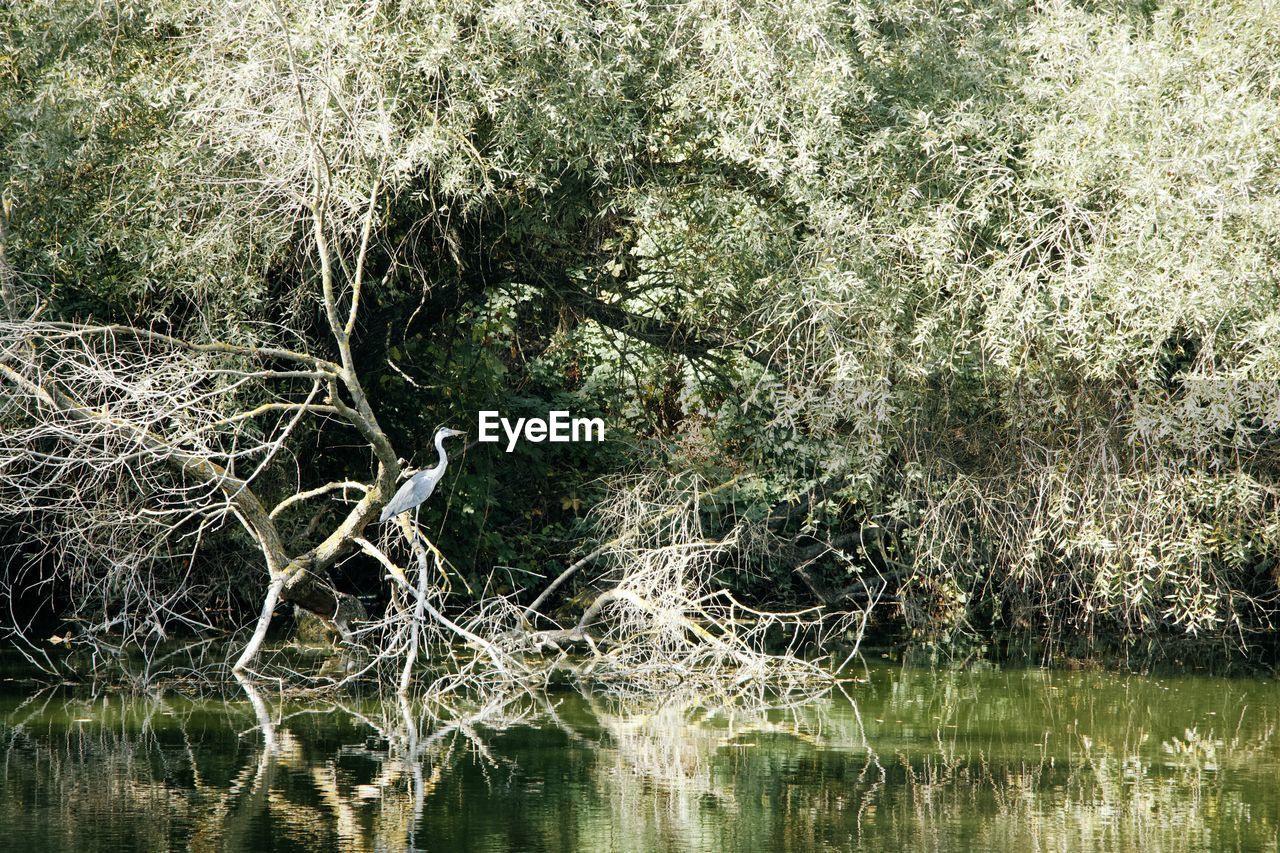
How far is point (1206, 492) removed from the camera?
11266 mm

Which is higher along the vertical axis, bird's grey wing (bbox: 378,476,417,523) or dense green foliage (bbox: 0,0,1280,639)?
dense green foliage (bbox: 0,0,1280,639)

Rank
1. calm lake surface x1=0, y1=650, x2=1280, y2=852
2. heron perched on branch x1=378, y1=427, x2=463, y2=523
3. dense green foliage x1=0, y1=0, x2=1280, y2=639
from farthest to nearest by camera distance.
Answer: dense green foliage x1=0, y1=0, x2=1280, y2=639 < heron perched on branch x1=378, y1=427, x2=463, y2=523 < calm lake surface x1=0, y1=650, x2=1280, y2=852

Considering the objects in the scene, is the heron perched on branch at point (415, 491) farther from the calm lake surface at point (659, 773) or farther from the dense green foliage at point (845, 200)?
the dense green foliage at point (845, 200)

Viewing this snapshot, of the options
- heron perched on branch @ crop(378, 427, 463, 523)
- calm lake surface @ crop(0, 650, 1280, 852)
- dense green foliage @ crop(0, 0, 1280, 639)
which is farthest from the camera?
dense green foliage @ crop(0, 0, 1280, 639)

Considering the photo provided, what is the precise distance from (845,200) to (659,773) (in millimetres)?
4892

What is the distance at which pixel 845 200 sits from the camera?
11297 mm

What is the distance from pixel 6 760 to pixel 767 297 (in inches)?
240

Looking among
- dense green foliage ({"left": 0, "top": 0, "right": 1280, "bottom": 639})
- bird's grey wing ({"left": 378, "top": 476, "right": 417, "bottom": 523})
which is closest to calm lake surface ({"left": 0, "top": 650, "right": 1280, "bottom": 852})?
bird's grey wing ({"left": 378, "top": 476, "right": 417, "bottom": 523})

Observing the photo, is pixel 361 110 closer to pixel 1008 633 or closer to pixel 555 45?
pixel 555 45

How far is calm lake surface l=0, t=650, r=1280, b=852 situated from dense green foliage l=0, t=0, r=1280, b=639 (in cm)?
177

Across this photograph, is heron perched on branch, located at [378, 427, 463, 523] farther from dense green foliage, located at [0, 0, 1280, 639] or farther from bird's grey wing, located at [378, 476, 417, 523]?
dense green foliage, located at [0, 0, 1280, 639]

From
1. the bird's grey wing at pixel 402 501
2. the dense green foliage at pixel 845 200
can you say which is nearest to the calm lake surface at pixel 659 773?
the bird's grey wing at pixel 402 501

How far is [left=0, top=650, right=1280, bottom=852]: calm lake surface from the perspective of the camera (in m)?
6.75

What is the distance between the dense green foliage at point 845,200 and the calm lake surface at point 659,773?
1773 mm
